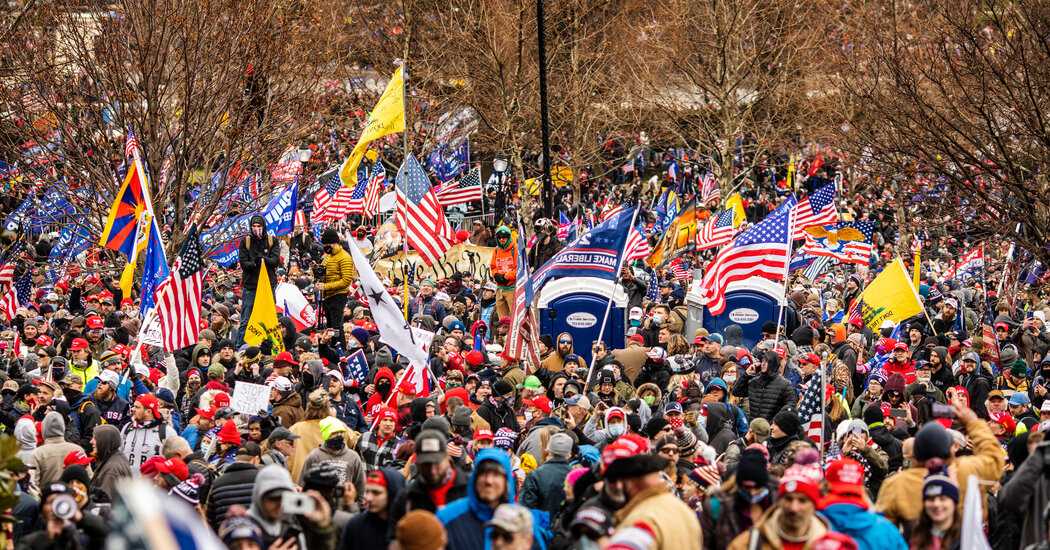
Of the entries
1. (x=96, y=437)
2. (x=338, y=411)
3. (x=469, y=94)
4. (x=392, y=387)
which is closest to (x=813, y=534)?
(x=96, y=437)

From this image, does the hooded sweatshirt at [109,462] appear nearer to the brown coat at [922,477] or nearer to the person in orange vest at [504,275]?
the brown coat at [922,477]

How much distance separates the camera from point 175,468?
931 centimetres

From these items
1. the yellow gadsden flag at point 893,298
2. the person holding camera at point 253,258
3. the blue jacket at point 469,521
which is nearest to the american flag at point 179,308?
the person holding camera at point 253,258

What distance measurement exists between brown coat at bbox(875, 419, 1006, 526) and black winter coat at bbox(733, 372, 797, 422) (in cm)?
491

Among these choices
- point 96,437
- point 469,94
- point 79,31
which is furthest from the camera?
point 469,94

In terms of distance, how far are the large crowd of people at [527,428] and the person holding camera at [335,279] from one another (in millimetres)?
42

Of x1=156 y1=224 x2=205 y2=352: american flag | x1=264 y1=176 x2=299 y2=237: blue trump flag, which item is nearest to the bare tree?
x1=264 y1=176 x2=299 y2=237: blue trump flag

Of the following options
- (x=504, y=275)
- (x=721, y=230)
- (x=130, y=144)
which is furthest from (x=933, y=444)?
(x=721, y=230)

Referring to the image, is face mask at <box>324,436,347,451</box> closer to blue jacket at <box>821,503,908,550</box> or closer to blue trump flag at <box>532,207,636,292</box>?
blue jacket at <box>821,503,908,550</box>

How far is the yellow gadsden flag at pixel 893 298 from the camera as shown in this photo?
17.1m

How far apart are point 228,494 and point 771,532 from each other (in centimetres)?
368

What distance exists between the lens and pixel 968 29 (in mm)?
17031

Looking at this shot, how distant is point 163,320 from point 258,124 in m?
7.86

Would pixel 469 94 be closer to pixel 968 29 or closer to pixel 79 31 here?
pixel 79 31
